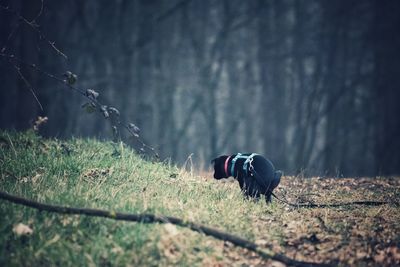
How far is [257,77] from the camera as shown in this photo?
17250 mm

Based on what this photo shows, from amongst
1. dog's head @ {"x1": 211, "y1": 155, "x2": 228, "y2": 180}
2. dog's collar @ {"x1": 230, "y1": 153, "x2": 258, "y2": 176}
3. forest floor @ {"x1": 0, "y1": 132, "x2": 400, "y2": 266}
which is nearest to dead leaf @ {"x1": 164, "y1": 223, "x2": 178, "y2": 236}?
forest floor @ {"x1": 0, "y1": 132, "x2": 400, "y2": 266}

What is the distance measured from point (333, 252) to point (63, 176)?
3728mm

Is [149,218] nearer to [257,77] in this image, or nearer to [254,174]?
[254,174]

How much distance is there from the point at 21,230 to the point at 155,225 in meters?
1.30

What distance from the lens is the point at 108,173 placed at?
20.2 ft

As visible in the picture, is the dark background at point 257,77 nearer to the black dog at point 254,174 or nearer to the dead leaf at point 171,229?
the black dog at point 254,174

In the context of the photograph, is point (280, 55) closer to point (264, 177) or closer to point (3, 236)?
point (264, 177)

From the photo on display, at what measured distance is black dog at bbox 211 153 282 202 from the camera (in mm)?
6238

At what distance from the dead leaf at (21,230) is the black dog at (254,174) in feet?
11.3

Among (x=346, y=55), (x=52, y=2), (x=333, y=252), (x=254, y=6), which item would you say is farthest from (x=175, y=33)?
(x=333, y=252)

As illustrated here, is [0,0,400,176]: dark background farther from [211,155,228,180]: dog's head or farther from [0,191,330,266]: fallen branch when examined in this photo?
[0,191,330,266]: fallen branch

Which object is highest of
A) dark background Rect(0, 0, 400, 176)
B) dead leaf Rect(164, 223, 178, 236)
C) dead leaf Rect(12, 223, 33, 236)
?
dark background Rect(0, 0, 400, 176)

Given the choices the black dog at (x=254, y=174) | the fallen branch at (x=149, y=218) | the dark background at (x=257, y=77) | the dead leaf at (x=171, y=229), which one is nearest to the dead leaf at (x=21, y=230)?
the fallen branch at (x=149, y=218)

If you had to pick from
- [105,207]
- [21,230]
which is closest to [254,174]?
[105,207]
